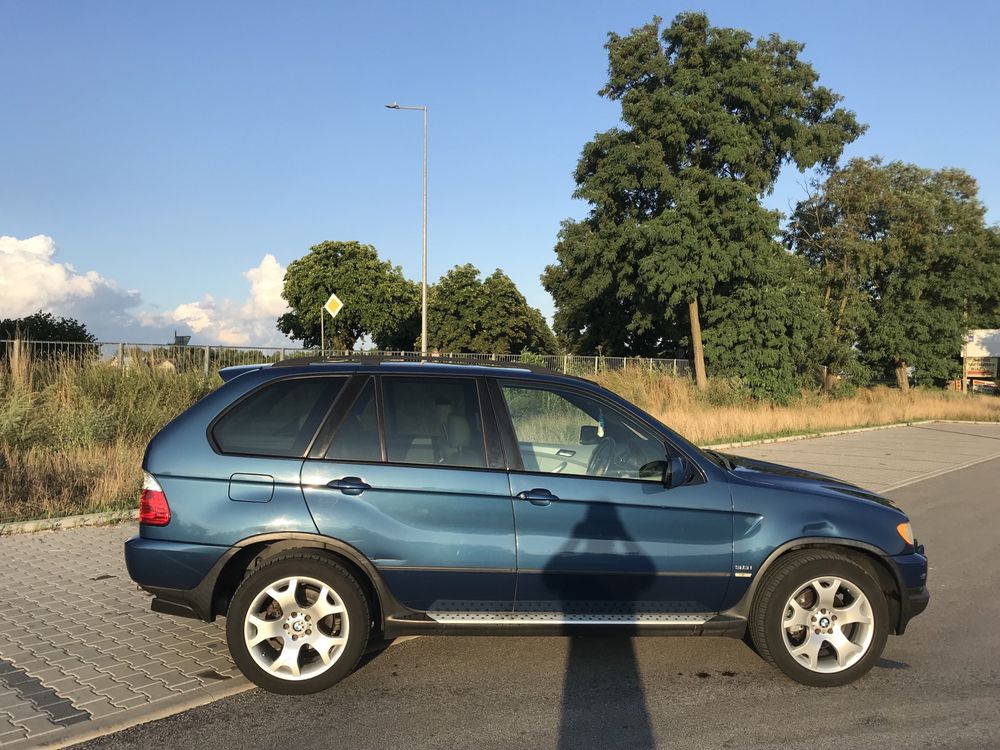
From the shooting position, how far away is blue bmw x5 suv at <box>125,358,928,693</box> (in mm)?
4113

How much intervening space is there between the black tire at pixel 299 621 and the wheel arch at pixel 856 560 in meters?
Result: 2.01

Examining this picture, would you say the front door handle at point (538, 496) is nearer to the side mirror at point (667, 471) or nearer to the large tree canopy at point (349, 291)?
the side mirror at point (667, 471)

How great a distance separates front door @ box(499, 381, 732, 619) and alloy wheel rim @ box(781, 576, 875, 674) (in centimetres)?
44

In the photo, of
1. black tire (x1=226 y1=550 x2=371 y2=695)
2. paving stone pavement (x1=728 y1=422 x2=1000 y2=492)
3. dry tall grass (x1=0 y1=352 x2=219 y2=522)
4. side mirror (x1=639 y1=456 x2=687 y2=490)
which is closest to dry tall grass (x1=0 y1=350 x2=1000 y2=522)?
dry tall grass (x1=0 y1=352 x2=219 y2=522)

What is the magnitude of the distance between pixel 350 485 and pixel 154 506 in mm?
1047

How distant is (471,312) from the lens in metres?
54.1

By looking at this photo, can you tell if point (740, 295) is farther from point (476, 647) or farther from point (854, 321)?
point (476, 647)

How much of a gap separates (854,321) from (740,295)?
9.68 m

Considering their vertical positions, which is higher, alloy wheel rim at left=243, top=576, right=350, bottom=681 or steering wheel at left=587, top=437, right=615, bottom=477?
steering wheel at left=587, top=437, right=615, bottom=477

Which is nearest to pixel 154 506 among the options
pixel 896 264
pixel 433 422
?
pixel 433 422

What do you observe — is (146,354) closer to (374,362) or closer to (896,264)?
(374,362)

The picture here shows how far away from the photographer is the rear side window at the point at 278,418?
428 centimetres

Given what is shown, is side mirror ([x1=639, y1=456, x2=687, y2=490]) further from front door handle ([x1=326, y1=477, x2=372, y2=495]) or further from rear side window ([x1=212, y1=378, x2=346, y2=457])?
rear side window ([x1=212, y1=378, x2=346, y2=457])

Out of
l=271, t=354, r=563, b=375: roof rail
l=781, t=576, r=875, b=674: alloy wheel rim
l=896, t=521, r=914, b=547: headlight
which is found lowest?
l=781, t=576, r=875, b=674: alloy wheel rim
